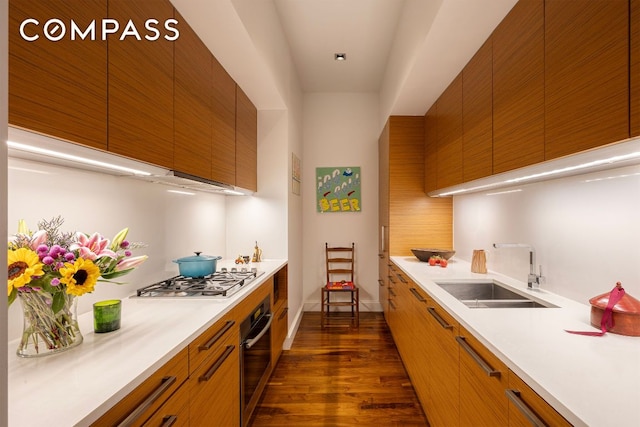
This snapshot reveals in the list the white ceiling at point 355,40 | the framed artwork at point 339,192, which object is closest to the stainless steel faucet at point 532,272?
the white ceiling at point 355,40

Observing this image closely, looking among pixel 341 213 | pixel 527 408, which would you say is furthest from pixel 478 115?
pixel 341 213

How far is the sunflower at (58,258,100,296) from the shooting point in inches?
35.4

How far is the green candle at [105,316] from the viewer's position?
3.55 ft

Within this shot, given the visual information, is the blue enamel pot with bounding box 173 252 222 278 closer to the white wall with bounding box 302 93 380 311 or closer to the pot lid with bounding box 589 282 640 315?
the pot lid with bounding box 589 282 640 315

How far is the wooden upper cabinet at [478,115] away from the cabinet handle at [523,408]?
1238 millimetres

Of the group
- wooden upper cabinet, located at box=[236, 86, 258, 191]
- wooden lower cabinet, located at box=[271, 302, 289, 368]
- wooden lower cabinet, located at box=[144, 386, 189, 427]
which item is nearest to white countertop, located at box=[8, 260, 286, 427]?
wooden lower cabinet, located at box=[144, 386, 189, 427]

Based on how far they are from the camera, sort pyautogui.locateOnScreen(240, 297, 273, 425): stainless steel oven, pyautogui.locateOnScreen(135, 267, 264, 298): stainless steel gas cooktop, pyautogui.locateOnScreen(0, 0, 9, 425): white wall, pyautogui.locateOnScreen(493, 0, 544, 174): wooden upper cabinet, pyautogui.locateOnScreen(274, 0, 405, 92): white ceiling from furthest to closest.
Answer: pyautogui.locateOnScreen(274, 0, 405, 92): white ceiling < pyautogui.locateOnScreen(240, 297, 273, 425): stainless steel oven < pyautogui.locateOnScreen(135, 267, 264, 298): stainless steel gas cooktop < pyautogui.locateOnScreen(493, 0, 544, 174): wooden upper cabinet < pyautogui.locateOnScreen(0, 0, 9, 425): white wall

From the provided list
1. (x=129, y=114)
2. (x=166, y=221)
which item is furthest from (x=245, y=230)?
(x=129, y=114)

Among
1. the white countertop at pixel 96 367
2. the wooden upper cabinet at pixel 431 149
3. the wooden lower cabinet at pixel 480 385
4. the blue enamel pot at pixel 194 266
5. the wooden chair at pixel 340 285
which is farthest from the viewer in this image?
the wooden chair at pixel 340 285

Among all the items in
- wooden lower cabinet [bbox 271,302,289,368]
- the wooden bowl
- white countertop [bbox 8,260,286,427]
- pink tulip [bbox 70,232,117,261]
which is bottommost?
wooden lower cabinet [bbox 271,302,289,368]

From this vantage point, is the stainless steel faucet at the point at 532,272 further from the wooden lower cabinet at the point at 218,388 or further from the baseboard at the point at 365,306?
the baseboard at the point at 365,306

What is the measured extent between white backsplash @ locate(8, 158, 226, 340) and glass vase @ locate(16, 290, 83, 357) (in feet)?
0.74

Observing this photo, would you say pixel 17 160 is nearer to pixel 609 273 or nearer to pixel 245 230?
pixel 245 230

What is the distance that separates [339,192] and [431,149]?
1511 mm
